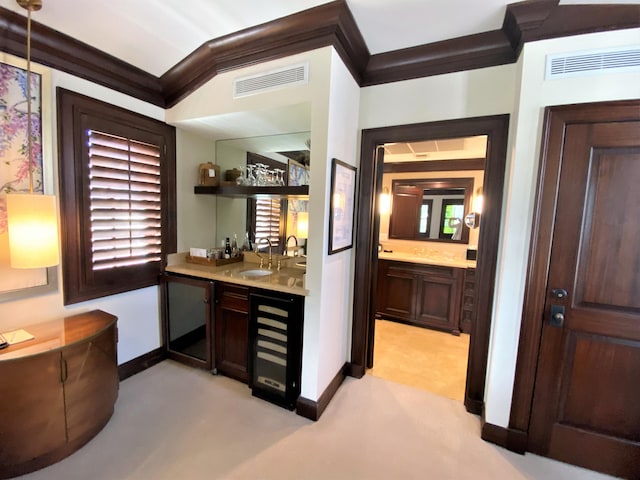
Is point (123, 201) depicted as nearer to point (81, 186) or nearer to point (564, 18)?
point (81, 186)

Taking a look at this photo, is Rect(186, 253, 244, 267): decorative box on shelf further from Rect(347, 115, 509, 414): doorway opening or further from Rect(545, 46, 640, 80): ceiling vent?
Rect(545, 46, 640, 80): ceiling vent

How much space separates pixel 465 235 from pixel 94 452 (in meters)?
4.38

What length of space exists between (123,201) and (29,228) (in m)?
0.78

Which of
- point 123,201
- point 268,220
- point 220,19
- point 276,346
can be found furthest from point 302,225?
point 220,19

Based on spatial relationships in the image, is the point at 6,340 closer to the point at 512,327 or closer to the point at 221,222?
the point at 221,222

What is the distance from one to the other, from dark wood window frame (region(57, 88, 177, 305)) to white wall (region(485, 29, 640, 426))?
2.95 metres

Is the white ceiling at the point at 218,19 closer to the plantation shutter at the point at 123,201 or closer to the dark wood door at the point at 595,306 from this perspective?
the plantation shutter at the point at 123,201

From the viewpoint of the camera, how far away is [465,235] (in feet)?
13.1

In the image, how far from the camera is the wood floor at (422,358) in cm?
261

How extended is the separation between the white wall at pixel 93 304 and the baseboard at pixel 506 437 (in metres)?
2.90

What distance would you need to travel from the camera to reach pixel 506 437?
1894 millimetres

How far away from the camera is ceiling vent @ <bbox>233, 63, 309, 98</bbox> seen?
1971 mm

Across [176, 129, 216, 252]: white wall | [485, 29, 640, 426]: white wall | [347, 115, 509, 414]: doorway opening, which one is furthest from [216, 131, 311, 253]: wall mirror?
[485, 29, 640, 426]: white wall

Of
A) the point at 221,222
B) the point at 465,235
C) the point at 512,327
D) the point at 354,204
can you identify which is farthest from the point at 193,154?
the point at 465,235
